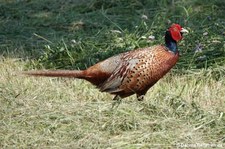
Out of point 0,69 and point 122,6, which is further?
point 122,6

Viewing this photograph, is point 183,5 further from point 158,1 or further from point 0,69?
point 0,69

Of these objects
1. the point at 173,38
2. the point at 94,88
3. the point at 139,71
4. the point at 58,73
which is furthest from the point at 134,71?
the point at 94,88

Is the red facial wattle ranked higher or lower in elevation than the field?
higher

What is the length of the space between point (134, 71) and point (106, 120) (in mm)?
803

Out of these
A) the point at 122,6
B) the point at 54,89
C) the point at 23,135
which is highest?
the point at 23,135

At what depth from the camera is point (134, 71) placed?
612 cm

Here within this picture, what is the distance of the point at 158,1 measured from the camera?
32.1 ft

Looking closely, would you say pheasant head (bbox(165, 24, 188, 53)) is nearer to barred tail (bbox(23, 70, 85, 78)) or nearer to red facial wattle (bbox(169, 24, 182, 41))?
red facial wattle (bbox(169, 24, 182, 41))

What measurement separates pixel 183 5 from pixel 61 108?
4204 mm

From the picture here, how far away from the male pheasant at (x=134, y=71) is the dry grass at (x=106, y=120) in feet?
0.53

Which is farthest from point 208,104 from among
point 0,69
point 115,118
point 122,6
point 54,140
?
point 122,6

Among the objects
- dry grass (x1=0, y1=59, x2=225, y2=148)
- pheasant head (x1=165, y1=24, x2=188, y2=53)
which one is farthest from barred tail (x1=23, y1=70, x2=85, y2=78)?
pheasant head (x1=165, y1=24, x2=188, y2=53)

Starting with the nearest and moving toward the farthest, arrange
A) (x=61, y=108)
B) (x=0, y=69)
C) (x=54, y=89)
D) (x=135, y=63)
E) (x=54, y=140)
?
(x=54, y=140)
(x=61, y=108)
(x=135, y=63)
(x=54, y=89)
(x=0, y=69)

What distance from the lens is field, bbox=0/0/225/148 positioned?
17.2 feet
